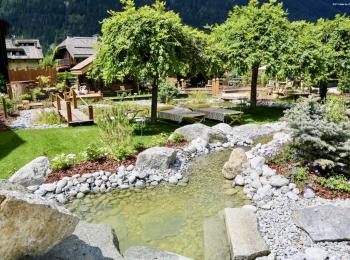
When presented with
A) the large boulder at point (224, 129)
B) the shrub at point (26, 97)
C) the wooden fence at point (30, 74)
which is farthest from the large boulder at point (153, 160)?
the wooden fence at point (30, 74)

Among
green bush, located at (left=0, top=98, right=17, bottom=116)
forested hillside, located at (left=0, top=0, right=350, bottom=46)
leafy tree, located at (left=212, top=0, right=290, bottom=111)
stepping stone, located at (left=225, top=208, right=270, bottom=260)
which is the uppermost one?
forested hillside, located at (left=0, top=0, right=350, bottom=46)

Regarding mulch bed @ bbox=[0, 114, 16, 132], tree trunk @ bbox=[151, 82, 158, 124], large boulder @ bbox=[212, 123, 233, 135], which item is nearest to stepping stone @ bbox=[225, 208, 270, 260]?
large boulder @ bbox=[212, 123, 233, 135]

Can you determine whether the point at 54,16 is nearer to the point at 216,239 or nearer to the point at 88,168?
the point at 88,168

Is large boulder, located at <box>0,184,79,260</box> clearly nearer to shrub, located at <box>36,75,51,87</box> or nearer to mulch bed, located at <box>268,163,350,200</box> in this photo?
mulch bed, located at <box>268,163,350,200</box>

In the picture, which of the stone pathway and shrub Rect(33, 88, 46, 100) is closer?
the stone pathway

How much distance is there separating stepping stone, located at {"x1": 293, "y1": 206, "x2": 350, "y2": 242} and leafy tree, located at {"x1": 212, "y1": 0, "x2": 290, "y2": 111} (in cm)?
980

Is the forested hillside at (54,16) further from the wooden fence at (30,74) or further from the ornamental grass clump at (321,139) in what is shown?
the ornamental grass clump at (321,139)

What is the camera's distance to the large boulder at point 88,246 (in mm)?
4309

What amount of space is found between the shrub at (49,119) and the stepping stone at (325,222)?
459 inches

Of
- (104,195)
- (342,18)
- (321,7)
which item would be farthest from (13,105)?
(321,7)

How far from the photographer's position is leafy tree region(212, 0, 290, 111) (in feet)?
49.5

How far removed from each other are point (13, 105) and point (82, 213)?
12.4 m

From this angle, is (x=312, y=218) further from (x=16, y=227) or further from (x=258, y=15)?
(x=258, y=15)

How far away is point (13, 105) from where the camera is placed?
1728cm
